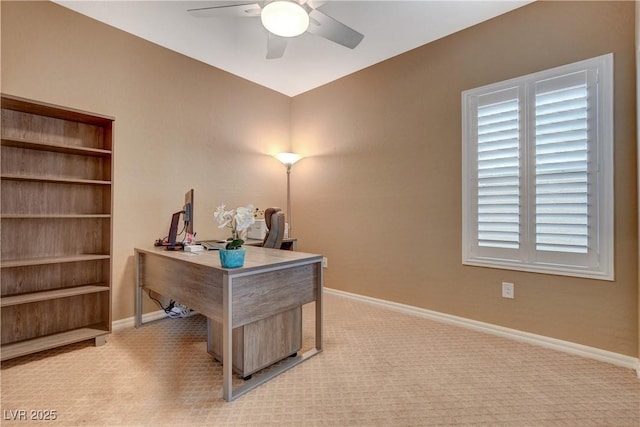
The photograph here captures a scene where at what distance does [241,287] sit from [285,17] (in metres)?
1.65

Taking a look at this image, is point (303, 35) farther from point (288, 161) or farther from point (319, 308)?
point (319, 308)

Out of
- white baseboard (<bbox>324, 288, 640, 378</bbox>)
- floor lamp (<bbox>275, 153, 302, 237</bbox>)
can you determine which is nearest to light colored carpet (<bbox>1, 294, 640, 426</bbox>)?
white baseboard (<bbox>324, 288, 640, 378</bbox>)

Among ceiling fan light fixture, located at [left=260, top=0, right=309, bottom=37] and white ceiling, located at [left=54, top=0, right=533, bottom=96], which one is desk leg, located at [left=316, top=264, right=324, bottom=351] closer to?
ceiling fan light fixture, located at [left=260, top=0, right=309, bottom=37]

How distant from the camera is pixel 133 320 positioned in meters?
2.83

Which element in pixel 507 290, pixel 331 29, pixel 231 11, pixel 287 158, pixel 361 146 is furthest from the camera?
pixel 287 158

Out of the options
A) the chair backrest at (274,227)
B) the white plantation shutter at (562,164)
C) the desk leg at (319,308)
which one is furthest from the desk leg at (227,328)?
the white plantation shutter at (562,164)

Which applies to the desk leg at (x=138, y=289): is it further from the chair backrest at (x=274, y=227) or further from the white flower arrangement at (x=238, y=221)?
the white flower arrangement at (x=238, y=221)

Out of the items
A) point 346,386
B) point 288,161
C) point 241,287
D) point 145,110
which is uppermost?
point 145,110

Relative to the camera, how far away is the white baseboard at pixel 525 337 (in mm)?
2080

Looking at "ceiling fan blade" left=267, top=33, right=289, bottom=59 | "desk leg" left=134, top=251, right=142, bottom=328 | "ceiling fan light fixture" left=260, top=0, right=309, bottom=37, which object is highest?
"ceiling fan blade" left=267, top=33, right=289, bottom=59

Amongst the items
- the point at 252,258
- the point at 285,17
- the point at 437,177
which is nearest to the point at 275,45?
the point at 285,17

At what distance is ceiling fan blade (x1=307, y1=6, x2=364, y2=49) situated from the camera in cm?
205

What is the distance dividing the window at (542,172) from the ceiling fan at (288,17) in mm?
1333

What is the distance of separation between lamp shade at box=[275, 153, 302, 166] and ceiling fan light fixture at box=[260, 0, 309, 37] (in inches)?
79.8
